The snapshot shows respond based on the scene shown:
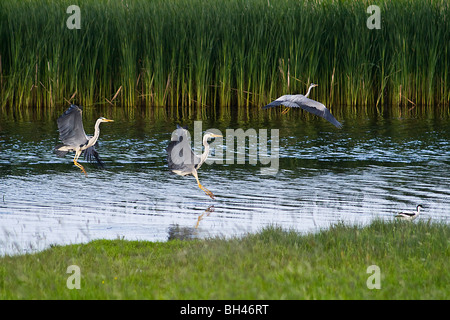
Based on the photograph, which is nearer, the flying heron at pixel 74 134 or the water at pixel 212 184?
the water at pixel 212 184

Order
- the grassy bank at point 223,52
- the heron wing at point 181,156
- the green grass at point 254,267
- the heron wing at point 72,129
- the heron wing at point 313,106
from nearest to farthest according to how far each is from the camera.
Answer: the green grass at point 254,267 < the heron wing at point 181,156 < the heron wing at point 72,129 < the heron wing at point 313,106 < the grassy bank at point 223,52

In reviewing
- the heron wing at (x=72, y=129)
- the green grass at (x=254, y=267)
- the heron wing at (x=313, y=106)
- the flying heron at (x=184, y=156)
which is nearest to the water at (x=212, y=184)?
the flying heron at (x=184, y=156)

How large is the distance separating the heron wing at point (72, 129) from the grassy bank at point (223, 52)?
7.64 meters

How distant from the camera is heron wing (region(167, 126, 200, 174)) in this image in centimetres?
869

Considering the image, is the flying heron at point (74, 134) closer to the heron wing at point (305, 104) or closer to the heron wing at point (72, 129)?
the heron wing at point (72, 129)

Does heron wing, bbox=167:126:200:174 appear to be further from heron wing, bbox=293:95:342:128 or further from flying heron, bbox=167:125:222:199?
heron wing, bbox=293:95:342:128

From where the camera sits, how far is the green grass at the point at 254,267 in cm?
501

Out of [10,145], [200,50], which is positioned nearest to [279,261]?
[10,145]

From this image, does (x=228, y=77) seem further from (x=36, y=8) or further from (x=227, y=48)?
(x=36, y=8)

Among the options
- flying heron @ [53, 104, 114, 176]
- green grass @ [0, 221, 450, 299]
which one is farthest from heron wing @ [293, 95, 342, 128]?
green grass @ [0, 221, 450, 299]

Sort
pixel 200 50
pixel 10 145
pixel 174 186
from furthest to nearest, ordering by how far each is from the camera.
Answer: pixel 200 50, pixel 10 145, pixel 174 186

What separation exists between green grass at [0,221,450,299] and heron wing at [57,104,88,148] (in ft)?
10.3

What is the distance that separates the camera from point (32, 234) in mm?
7520

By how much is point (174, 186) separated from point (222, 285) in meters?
5.46
